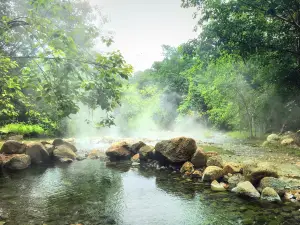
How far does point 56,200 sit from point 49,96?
186 inches

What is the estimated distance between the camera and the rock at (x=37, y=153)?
13117 millimetres

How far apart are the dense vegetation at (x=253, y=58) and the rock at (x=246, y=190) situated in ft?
28.6

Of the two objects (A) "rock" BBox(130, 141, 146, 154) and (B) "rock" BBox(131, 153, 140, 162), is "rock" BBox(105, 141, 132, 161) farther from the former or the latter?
(B) "rock" BBox(131, 153, 140, 162)

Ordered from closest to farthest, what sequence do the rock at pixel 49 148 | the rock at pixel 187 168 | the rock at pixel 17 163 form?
the rock at pixel 187 168 → the rock at pixel 17 163 → the rock at pixel 49 148

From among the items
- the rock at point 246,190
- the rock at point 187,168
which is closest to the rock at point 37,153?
the rock at point 187,168

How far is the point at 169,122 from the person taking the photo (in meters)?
40.9

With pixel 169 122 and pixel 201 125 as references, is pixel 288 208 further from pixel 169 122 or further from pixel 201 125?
pixel 169 122

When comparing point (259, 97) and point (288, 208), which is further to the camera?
point (259, 97)

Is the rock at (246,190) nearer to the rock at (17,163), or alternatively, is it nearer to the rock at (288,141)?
the rock at (288,141)

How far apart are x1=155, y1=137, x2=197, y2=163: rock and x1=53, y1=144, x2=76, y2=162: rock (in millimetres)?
5131

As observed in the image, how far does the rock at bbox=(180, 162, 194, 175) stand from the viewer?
415 inches

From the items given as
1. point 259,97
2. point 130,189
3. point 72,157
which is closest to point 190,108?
point 259,97

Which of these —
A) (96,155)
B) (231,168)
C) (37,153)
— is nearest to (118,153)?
(96,155)

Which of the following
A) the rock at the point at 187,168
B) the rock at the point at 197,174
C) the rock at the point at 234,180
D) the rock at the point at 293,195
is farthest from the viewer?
the rock at the point at 187,168
